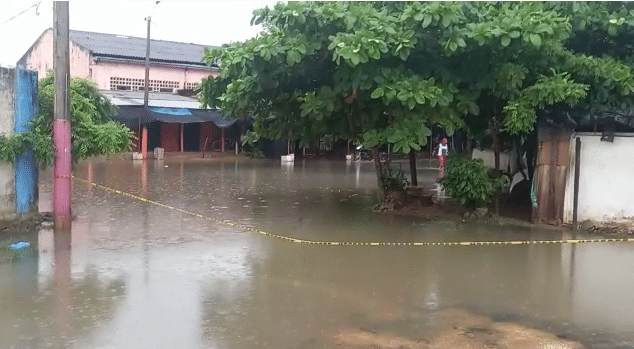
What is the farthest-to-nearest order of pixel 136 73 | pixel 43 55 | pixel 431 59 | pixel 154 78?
pixel 154 78
pixel 43 55
pixel 136 73
pixel 431 59

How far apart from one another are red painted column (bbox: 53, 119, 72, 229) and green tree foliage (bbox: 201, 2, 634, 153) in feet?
10.1

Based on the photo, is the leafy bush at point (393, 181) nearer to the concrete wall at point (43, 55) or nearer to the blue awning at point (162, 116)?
the blue awning at point (162, 116)

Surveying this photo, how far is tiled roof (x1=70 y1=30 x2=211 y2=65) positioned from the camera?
37531 mm

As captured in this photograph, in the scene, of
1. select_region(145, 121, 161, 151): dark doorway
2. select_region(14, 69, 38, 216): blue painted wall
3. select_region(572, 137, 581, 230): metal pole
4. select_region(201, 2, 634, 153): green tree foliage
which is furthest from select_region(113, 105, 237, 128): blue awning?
select_region(572, 137, 581, 230): metal pole

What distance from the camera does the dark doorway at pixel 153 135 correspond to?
36.8m

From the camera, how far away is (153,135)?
3703 cm

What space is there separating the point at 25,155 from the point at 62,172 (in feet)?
2.31

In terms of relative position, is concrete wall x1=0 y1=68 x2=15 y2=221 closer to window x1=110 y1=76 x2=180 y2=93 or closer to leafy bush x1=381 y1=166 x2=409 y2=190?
leafy bush x1=381 y1=166 x2=409 y2=190

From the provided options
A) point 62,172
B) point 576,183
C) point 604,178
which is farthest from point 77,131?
point 604,178

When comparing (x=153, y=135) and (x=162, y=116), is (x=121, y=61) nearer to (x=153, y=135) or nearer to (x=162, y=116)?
(x=153, y=135)

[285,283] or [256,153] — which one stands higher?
[256,153]

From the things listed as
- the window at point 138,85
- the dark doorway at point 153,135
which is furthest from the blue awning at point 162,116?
the window at point 138,85

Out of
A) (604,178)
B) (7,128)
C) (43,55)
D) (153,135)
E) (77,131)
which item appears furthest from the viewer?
(43,55)

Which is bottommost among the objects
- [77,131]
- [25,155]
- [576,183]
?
[576,183]
